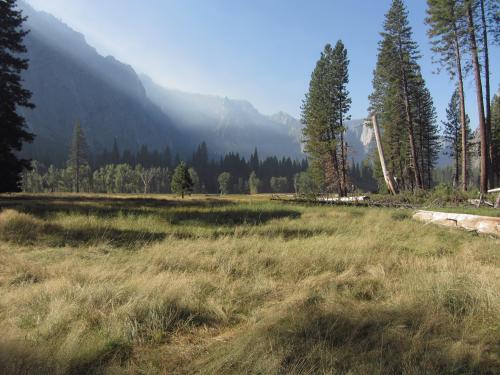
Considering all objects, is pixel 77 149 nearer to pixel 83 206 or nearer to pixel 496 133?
pixel 83 206

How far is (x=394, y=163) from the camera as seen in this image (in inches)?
1588

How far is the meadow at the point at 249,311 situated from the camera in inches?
90.3

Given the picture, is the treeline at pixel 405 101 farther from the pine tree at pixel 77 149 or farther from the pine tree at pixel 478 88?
the pine tree at pixel 77 149

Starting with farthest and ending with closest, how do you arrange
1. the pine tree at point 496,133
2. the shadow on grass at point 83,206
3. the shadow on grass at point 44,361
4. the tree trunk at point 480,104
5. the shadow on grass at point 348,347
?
the pine tree at point 496,133
the tree trunk at point 480,104
the shadow on grass at point 83,206
the shadow on grass at point 348,347
the shadow on grass at point 44,361

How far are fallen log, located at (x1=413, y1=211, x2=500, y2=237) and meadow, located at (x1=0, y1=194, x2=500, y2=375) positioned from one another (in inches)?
94.7

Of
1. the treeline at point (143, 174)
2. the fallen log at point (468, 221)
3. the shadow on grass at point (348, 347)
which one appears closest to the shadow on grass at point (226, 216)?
the fallen log at point (468, 221)

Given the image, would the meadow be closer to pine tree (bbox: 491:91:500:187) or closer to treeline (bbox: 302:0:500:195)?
treeline (bbox: 302:0:500:195)

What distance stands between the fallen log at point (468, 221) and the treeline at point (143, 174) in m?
69.7

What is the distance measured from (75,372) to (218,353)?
3.50 feet

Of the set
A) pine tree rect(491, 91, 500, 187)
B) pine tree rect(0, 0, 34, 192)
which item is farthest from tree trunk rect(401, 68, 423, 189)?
pine tree rect(0, 0, 34, 192)

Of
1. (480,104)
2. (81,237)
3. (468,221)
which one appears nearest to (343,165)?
(480,104)

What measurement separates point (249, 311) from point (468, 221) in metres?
8.87

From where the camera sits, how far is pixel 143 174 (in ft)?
343

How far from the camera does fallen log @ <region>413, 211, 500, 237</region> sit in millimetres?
8227
